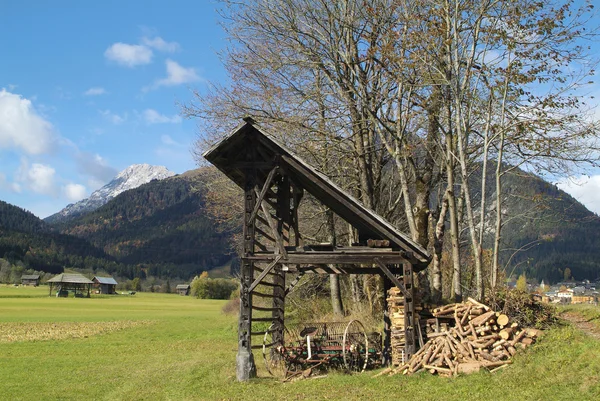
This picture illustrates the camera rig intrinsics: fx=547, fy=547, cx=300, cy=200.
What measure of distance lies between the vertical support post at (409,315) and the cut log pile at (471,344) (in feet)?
1.21

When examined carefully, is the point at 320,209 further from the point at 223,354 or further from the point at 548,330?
the point at 548,330

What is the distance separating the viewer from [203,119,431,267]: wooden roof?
47.0ft

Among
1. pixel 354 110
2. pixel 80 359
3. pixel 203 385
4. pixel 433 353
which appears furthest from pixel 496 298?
pixel 80 359

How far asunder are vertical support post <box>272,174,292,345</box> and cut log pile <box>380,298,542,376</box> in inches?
178

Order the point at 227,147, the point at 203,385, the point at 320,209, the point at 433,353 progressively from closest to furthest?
the point at 433,353
the point at 203,385
the point at 227,147
the point at 320,209

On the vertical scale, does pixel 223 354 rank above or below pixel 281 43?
below

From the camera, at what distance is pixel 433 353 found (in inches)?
508

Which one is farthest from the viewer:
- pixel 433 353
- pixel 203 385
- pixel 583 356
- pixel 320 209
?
pixel 320 209

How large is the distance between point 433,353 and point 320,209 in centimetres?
1364

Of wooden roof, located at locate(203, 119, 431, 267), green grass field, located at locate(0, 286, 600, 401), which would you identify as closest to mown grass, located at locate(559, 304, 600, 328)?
green grass field, located at locate(0, 286, 600, 401)

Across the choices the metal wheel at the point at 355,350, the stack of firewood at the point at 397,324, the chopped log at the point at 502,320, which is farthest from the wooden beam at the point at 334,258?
the chopped log at the point at 502,320

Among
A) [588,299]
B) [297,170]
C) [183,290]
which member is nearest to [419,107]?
[297,170]

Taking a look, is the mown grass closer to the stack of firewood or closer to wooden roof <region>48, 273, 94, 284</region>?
the stack of firewood

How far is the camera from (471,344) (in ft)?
40.8
